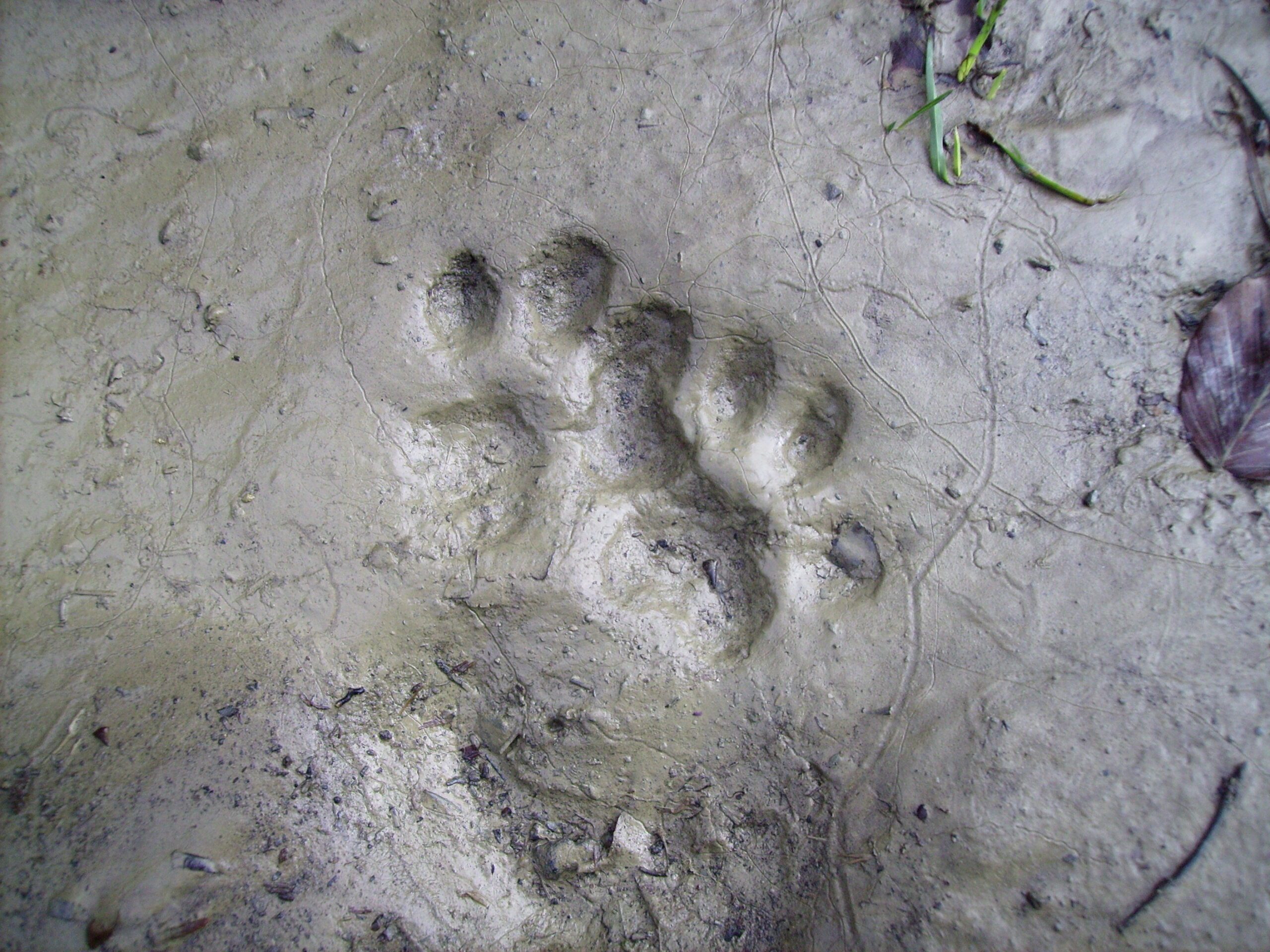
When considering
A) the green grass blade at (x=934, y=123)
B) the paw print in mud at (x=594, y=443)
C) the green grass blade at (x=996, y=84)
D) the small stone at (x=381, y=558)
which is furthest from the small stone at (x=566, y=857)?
the green grass blade at (x=996, y=84)

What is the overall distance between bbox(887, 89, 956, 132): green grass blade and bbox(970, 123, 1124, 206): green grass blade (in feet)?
0.39

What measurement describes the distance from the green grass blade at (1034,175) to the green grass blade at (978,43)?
16 cm

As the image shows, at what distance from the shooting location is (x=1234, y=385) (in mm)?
1897

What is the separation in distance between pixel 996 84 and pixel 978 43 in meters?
0.13

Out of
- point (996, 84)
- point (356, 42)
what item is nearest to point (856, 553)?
point (996, 84)

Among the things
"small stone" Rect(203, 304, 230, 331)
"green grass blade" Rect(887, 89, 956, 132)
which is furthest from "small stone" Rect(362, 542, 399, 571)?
"green grass blade" Rect(887, 89, 956, 132)

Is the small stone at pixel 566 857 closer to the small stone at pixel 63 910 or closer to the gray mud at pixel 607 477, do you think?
the gray mud at pixel 607 477

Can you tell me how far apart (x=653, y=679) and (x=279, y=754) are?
3.78 feet

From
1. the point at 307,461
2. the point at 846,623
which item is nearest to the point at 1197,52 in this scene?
the point at 846,623

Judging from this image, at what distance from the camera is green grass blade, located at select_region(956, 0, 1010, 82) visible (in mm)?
1994

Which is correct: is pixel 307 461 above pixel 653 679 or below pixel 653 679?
above

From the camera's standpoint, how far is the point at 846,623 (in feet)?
6.85

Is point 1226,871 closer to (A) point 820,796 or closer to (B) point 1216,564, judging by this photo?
(B) point 1216,564

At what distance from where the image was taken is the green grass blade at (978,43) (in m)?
1.99
